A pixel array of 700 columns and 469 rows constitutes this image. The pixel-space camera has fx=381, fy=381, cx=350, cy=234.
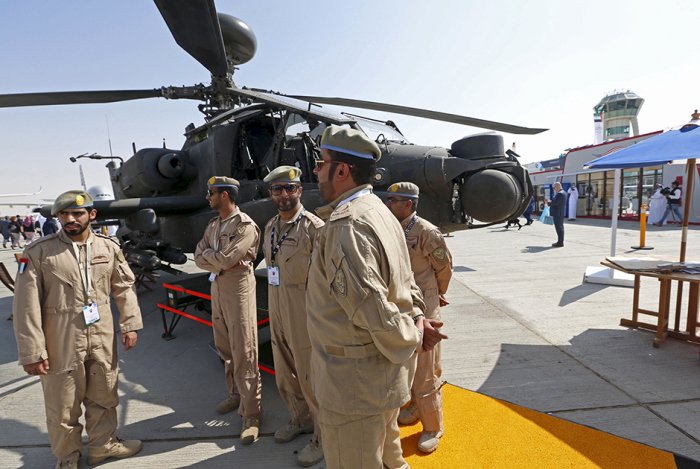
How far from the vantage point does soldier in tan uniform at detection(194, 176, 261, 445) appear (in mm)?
2873

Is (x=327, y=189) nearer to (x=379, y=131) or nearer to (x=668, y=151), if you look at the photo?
(x=379, y=131)

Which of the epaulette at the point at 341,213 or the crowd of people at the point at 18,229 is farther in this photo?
the crowd of people at the point at 18,229

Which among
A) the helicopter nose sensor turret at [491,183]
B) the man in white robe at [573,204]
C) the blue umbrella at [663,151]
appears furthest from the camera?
the man in white robe at [573,204]

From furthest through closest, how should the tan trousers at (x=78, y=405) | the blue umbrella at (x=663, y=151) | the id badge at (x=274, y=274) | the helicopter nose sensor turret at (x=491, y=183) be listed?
the helicopter nose sensor turret at (x=491, y=183), the blue umbrella at (x=663, y=151), the id badge at (x=274, y=274), the tan trousers at (x=78, y=405)

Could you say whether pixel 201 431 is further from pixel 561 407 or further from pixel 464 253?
pixel 464 253

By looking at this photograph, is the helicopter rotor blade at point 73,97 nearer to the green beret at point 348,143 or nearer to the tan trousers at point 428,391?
the green beret at point 348,143

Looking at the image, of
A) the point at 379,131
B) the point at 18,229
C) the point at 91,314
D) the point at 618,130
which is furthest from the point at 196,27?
the point at 618,130

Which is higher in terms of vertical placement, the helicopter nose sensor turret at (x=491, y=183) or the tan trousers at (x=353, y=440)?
the helicopter nose sensor turret at (x=491, y=183)

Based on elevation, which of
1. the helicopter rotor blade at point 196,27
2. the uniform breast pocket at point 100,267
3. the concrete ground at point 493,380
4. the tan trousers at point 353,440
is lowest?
the concrete ground at point 493,380

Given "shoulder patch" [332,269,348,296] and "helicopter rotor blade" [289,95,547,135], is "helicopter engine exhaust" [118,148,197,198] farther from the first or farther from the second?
"shoulder patch" [332,269,348,296]

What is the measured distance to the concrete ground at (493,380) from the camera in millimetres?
2686

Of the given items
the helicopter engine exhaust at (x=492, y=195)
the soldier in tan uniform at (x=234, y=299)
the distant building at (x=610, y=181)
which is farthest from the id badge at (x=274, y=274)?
the distant building at (x=610, y=181)

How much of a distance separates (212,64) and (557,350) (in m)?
5.26

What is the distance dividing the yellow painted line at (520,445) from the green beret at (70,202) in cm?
273
